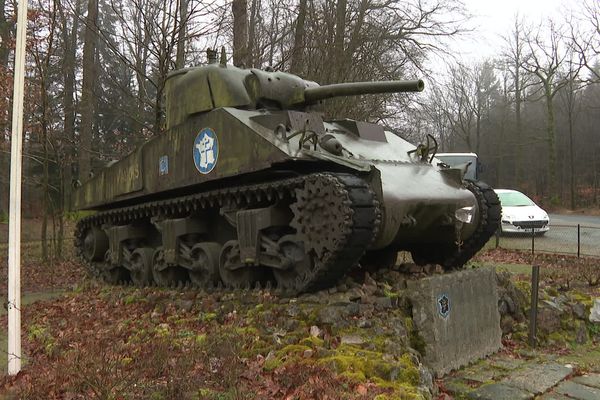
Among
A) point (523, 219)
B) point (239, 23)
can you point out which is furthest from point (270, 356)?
point (523, 219)

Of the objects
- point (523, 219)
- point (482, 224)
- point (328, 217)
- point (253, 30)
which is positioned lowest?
point (523, 219)

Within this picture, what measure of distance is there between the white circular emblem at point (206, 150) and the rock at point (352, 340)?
2668 millimetres

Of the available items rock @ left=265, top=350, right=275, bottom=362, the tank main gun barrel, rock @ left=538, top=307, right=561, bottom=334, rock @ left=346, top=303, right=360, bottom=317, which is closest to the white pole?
rock @ left=265, top=350, right=275, bottom=362

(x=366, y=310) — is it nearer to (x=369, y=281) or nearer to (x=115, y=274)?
(x=369, y=281)

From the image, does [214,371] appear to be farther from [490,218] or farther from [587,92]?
[587,92]

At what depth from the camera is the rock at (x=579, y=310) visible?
757cm

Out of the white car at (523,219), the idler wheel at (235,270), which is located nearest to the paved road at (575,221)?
the white car at (523,219)

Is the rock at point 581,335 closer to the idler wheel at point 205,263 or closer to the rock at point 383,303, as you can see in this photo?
the rock at point 383,303

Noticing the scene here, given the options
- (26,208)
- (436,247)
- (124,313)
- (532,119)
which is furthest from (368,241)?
(532,119)

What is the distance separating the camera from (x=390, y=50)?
1888cm

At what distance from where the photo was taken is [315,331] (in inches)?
201

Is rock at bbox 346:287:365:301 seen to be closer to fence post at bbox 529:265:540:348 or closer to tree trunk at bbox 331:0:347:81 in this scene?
fence post at bbox 529:265:540:348

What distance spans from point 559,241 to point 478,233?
870cm

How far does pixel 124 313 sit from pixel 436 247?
3.86m
